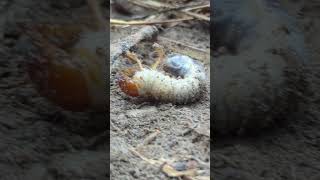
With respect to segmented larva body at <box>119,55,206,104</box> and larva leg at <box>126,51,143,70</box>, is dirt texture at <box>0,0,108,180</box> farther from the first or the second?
larva leg at <box>126,51,143,70</box>

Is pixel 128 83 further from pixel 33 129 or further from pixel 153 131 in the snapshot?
pixel 33 129

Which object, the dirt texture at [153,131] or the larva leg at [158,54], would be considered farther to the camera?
the larva leg at [158,54]

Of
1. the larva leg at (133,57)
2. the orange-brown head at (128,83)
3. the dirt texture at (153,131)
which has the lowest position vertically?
the dirt texture at (153,131)

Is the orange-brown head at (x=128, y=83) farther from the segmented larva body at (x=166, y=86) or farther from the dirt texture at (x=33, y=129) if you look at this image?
the dirt texture at (x=33, y=129)

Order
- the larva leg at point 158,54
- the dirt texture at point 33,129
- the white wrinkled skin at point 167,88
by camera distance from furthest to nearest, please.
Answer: the larva leg at point 158,54, the white wrinkled skin at point 167,88, the dirt texture at point 33,129

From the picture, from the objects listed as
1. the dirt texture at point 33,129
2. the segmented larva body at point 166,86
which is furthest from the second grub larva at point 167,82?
the dirt texture at point 33,129

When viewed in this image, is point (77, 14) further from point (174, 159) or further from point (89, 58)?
point (174, 159)

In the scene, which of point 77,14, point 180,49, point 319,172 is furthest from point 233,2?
point 319,172
